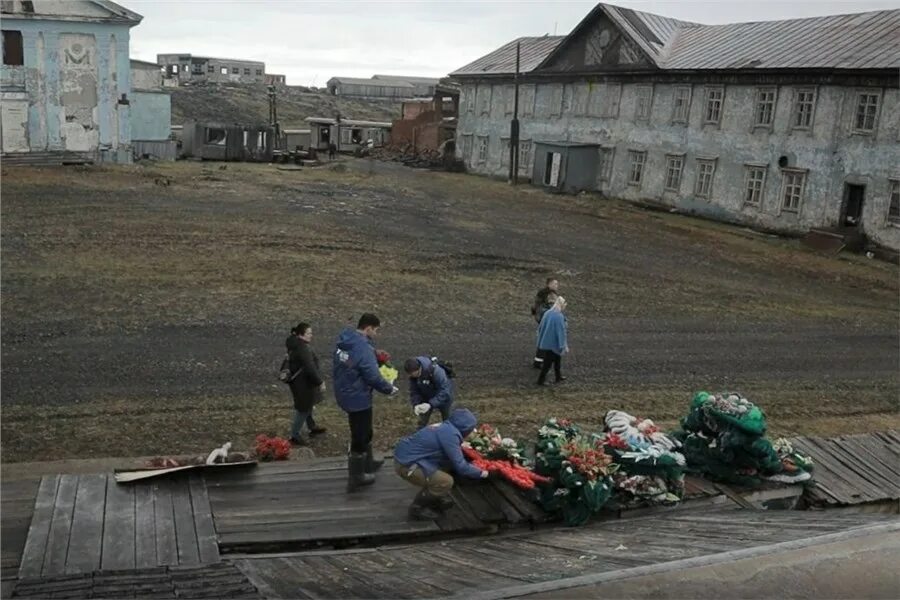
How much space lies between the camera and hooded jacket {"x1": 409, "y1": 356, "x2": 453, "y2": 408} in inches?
354

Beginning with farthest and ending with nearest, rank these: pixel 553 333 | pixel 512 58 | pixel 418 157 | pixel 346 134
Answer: pixel 346 134
pixel 418 157
pixel 512 58
pixel 553 333

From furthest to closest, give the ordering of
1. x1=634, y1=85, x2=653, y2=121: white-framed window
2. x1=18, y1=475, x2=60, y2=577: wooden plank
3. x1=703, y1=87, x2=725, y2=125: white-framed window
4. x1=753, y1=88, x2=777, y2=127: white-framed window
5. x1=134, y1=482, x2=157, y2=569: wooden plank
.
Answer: x1=634, y1=85, x2=653, y2=121: white-framed window
x1=703, y1=87, x2=725, y2=125: white-framed window
x1=753, y1=88, x2=777, y2=127: white-framed window
x1=134, y1=482, x2=157, y2=569: wooden plank
x1=18, y1=475, x2=60, y2=577: wooden plank

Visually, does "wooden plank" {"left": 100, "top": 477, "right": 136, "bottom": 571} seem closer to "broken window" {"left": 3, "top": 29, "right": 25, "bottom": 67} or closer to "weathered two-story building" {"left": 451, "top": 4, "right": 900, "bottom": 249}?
"weathered two-story building" {"left": 451, "top": 4, "right": 900, "bottom": 249}

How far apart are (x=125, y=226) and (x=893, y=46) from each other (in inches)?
1049

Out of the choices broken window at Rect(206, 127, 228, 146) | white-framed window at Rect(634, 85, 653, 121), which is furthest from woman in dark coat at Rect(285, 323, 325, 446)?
broken window at Rect(206, 127, 228, 146)

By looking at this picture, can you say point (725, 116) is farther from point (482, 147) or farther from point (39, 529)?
point (39, 529)

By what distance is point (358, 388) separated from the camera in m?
8.29

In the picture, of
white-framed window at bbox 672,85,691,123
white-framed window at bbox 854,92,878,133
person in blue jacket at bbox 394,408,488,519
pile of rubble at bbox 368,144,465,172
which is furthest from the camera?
pile of rubble at bbox 368,144,465,172

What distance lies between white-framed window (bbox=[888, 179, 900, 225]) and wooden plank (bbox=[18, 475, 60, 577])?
91.4 ft

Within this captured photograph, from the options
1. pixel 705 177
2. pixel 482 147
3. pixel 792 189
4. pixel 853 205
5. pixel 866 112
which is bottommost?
pixel 853 205

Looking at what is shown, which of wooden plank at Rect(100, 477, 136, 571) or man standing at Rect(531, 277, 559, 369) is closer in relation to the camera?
wooden plank at Rect(100, 477, 136, 571)

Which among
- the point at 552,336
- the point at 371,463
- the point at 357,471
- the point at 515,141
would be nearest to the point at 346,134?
the point at 515,141

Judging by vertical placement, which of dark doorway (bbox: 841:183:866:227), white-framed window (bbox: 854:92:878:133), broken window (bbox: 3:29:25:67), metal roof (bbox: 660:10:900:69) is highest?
metal roof (bbox: 660:10:900:69)

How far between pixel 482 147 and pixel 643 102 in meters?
14.0
